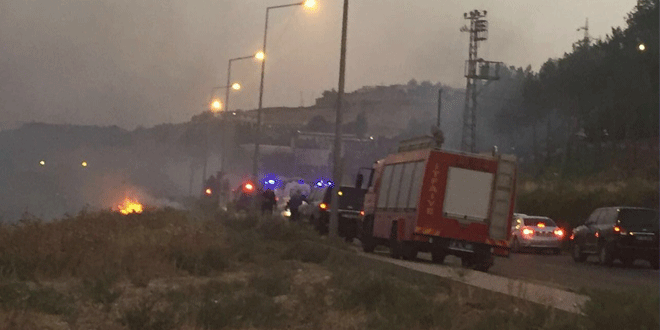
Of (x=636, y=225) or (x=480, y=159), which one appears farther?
(x=636, y=225)

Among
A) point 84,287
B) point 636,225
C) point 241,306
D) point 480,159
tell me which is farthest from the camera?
point 636,225

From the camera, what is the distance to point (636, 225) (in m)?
31.3

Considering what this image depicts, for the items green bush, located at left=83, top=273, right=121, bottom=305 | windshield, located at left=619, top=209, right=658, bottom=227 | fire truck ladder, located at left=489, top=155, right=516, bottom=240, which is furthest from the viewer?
windshield, located at left=619, top=209, right=658, bottom=227

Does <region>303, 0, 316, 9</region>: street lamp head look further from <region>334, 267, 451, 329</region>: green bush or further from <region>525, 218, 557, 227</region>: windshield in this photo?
<region>334, 267, 451, 329</region>: green bush

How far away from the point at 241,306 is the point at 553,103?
212 feet

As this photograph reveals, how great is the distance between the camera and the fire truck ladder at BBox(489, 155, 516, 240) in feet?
84.4

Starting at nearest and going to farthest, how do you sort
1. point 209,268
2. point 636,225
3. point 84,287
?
1. point 84,287
2. point 209,268
3. point 636,225

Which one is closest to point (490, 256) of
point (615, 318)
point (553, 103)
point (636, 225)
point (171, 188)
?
point (636, 225)

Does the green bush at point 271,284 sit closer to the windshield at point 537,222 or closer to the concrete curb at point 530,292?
the concrete curb at point 530,292

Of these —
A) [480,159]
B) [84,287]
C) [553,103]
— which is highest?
[553,103]

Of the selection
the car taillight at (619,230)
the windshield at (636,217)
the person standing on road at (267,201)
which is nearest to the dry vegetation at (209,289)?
the car taillight at (619,230)

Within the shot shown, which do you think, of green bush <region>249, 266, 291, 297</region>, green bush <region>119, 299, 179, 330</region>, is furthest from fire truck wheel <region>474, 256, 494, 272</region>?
green bush <region>119, 299, 179, 330</region>

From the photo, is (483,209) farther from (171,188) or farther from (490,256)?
(171,188)

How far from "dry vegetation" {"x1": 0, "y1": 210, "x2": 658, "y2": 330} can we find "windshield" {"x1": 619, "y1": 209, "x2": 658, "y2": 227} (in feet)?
36.3
